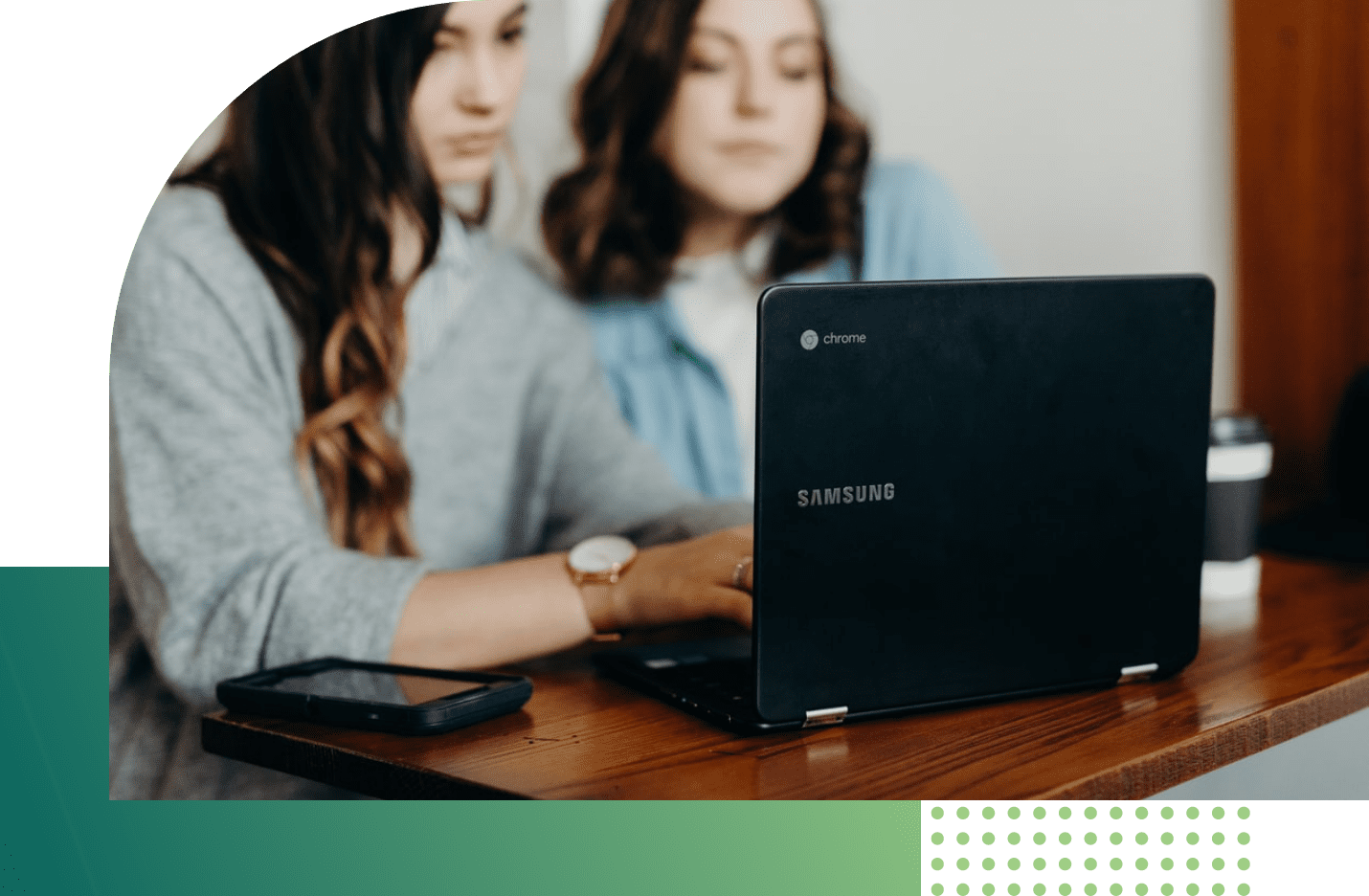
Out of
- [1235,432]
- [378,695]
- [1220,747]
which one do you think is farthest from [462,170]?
[1220,747]

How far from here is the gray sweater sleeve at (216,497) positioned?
1.06 m

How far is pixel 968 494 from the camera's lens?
2.68 feet

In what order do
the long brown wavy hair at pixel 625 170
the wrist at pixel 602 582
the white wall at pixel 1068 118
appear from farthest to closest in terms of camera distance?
the white wall at pixel 1068 118
the long brown wavy hair at pixel 625 170
the wrist at pixel 602 582

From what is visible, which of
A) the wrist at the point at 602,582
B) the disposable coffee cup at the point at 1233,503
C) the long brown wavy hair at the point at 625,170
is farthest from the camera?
the long brown wavy hair at the point at 625,170

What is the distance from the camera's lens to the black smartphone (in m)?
0.83

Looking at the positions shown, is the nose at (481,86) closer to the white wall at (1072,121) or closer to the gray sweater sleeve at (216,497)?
the gray sweater sleeve at (216,497)

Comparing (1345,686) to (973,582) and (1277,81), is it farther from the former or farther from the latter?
(1277,81)

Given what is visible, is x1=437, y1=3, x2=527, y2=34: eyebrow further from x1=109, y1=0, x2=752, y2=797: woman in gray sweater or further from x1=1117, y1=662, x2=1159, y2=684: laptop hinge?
x1=1117, y1=662, x2=1159, y2=684: laptop hinge

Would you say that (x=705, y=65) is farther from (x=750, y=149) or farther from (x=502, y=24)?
(x=502, y=24)

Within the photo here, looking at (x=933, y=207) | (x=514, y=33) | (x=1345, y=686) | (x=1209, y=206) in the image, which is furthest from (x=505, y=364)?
(x=1209, y=206)

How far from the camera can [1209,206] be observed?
6.46 ft

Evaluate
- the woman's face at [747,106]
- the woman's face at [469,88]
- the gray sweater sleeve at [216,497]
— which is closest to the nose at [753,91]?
the woman's face at [747,106]

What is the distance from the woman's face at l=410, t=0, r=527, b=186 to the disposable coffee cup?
0.84 m

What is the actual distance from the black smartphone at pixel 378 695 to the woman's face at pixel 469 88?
0.69 metres
